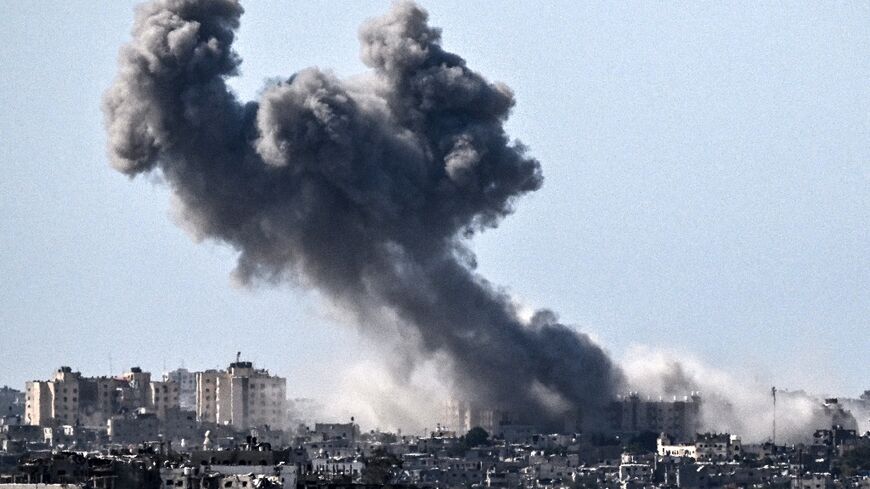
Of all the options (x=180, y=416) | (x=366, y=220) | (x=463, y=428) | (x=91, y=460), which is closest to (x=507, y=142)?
(x=366, y=220)

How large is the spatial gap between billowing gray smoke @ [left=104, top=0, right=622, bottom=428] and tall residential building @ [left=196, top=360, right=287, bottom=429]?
24.6 m

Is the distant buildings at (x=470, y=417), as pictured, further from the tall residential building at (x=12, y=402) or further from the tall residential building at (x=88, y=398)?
the tall residential building at (x=12, y=402)

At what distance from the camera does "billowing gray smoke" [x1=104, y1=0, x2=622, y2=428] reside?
11556 cm

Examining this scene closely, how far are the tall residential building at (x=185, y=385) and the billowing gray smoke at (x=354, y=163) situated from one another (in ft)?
146

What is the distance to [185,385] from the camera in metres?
190

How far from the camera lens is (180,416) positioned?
143250 mm

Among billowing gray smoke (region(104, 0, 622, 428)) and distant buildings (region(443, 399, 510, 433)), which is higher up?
billowing gray smoke (region(104, 0, 622, 428))

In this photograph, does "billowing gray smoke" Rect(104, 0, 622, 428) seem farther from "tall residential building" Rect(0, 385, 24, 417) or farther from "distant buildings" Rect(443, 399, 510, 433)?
"tall residential building" Rect(0, 385, 24, 417)

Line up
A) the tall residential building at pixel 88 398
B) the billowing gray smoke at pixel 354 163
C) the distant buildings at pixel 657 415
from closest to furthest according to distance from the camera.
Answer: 1. the billowing gray smoke at pixel 354 163
2. the distant buildings at pixel 657 415
3. the tall residential building at pixel 88 398

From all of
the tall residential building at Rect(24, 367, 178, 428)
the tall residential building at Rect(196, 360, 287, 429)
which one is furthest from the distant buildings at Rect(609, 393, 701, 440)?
the tall residential building at Rect(24, 367, 178, 428)

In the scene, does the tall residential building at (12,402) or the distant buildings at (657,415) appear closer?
the distant buildings at (657,415)

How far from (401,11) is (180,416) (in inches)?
1171

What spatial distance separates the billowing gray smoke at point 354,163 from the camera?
4550 inches

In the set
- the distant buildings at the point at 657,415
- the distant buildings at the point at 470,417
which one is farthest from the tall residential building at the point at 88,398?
the distant buildings at the point at 657,415
